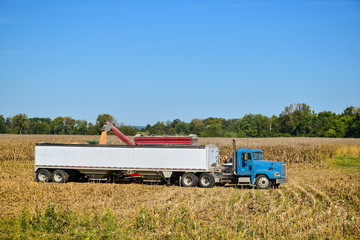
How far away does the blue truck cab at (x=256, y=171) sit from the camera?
2306cm

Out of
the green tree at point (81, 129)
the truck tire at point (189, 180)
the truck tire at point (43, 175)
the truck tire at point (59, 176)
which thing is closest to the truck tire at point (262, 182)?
the truck tire at point (189, 180)

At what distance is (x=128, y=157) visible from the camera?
976 inches

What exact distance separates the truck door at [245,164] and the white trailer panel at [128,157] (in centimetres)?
178

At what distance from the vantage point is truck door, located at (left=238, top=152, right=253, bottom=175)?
23.5m

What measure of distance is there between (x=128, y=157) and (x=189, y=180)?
4.10 metres

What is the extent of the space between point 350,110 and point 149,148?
9291cm

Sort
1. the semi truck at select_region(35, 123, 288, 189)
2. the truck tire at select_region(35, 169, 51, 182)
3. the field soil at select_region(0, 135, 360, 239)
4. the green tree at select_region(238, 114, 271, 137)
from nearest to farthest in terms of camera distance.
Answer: the field soil at select_region(0, 135, 360, 239), the semi truck at select_region(35, 123, 288, 189), the truck tire at select_region(35, 169, 51, 182), the green tree at select_region(238, 114, 271, 137)

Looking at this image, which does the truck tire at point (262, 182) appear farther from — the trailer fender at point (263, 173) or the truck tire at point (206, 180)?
the truck tire at point (206, 180)

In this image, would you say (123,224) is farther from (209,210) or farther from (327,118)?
(327,118)

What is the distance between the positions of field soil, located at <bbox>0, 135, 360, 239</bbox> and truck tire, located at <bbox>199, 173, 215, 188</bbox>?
1.09 meters

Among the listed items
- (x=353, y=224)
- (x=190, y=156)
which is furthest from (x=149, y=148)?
(x=353, y=224)

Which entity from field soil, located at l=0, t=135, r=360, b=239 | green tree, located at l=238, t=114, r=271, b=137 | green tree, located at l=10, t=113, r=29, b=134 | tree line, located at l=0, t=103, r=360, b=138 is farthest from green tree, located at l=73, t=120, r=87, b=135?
field soil, located at l=0, t=135, r=360, b=239

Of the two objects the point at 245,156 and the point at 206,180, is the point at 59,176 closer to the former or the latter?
the point at 206,180

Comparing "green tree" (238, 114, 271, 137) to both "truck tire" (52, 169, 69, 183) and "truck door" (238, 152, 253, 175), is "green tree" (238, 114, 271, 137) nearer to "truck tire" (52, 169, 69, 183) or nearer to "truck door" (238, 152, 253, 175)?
"truck door" (238, 152, 253, 175)
